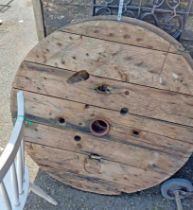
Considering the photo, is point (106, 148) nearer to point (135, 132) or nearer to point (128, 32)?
point (135, 132)

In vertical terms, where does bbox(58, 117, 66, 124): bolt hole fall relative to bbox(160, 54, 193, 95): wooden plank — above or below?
below

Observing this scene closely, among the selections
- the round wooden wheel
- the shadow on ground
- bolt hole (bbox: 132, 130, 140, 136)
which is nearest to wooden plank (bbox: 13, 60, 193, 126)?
the round wooden wheel

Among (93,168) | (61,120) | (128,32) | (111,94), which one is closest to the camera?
(128,32)

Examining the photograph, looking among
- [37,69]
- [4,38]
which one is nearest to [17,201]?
[37,69]

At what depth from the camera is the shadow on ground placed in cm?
156

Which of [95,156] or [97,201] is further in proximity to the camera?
[97,201]

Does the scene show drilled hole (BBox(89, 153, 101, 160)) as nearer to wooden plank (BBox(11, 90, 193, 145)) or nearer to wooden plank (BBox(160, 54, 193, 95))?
wooden plank (BBox(11, 90, 193, 145))

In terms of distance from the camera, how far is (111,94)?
4.07 ft

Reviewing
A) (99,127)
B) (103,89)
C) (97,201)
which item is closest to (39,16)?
(103,89)

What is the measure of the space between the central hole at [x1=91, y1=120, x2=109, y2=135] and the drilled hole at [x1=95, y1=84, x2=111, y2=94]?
0.52 ft

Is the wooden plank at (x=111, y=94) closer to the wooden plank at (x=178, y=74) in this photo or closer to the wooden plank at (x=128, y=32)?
the wooden plank at (x=178, y=74)

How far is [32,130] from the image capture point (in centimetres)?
143

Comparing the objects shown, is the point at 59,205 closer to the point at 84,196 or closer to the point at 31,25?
the point at 84,196

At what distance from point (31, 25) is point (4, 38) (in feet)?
1.14
